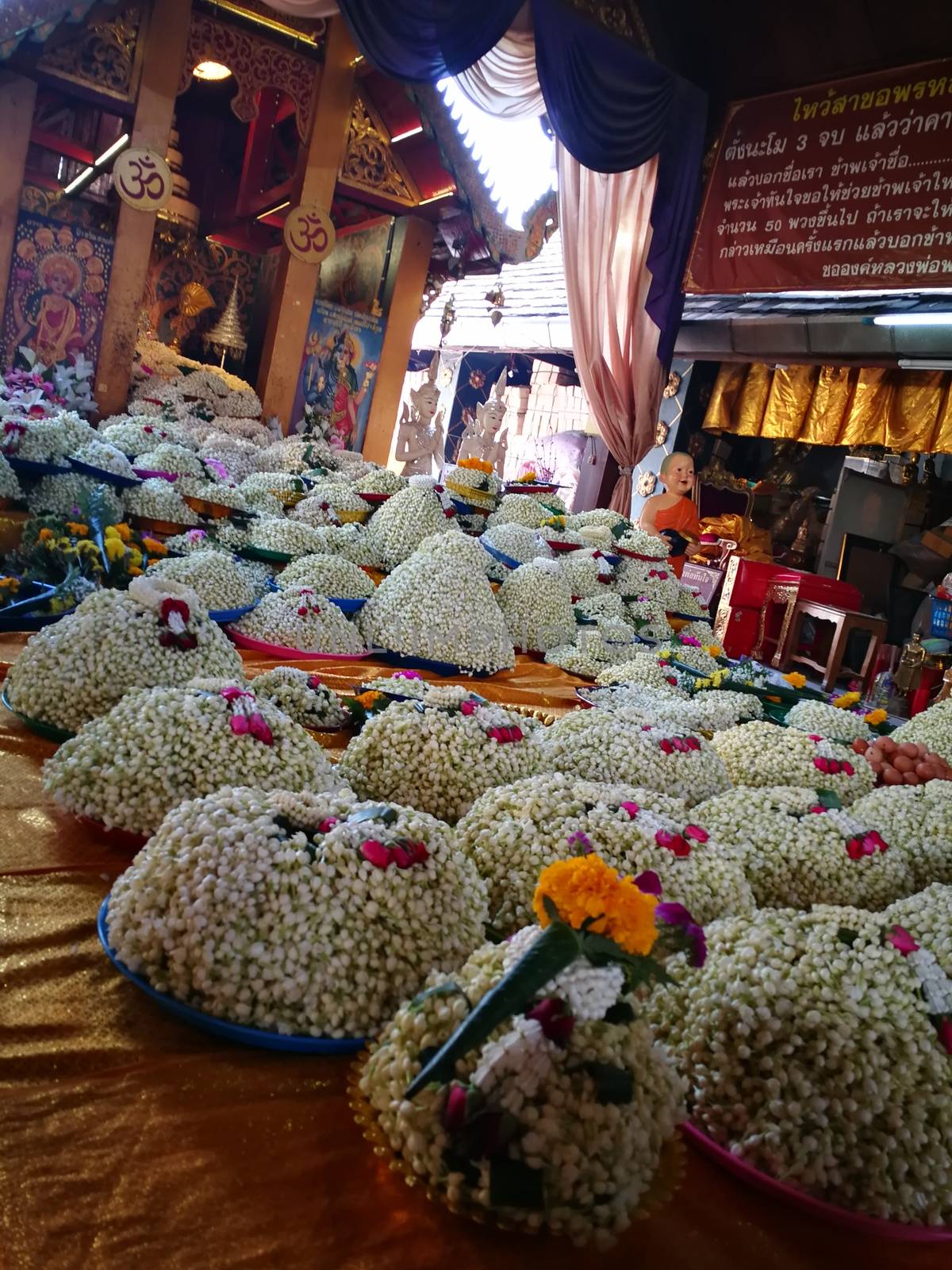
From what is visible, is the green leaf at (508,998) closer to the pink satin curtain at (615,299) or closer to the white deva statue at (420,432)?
the white deva statue at (420,432)

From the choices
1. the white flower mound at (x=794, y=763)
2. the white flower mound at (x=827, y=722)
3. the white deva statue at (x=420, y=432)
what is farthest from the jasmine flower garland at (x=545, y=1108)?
the white deva statue at (x=420, y=432)

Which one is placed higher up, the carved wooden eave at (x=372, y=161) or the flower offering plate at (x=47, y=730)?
the carved wooden eave at (x=372, y=161)

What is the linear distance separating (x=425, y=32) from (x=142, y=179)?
2387mm

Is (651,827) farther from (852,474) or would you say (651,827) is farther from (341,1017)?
(852,474)

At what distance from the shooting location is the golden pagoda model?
8.21 meters

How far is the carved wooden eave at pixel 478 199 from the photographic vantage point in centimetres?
595

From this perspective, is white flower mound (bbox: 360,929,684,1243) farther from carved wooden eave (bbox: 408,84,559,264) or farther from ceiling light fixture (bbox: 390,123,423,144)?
ceiling light fixture (bbox: 390,123,423,144)

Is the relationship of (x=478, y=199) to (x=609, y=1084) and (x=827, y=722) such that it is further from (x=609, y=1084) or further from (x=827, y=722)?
(x=609, y=1084)

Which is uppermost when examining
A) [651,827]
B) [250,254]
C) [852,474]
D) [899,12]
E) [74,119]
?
[899,12]

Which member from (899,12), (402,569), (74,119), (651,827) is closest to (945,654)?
(899,12)

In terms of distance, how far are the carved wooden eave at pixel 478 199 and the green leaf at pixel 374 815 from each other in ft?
18.2

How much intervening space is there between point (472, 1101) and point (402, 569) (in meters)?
2.35

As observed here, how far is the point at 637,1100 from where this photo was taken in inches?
35.4

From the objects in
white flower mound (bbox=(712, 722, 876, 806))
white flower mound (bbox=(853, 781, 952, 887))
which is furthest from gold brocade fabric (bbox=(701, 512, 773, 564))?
white flower mound (bbox=(853, 781, 952, 887))
